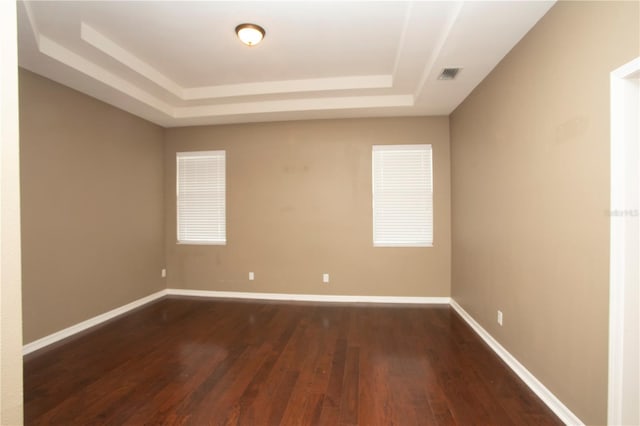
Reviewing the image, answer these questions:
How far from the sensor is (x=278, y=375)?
7.87 feet

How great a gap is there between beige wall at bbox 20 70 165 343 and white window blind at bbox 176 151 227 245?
1.31 ft

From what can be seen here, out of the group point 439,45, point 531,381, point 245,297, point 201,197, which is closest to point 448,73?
point 439,45

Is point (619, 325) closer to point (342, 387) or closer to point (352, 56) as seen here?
point (342, 387)

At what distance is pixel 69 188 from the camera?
321cm

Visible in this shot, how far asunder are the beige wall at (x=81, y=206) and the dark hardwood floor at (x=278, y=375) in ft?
1.59

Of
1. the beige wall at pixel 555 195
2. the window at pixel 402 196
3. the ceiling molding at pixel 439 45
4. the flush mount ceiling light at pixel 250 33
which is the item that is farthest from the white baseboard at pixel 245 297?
the flush mount ceiling light at pixel 250 33

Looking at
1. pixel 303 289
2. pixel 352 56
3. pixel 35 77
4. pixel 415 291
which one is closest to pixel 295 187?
pixel 303 289

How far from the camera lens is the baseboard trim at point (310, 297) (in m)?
4.17

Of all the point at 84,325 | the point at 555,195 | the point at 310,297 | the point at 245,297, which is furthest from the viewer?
the point at 245,297

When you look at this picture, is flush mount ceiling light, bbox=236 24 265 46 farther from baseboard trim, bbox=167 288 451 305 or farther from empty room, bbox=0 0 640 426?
baseboard trim, bbox=167 288 451 305

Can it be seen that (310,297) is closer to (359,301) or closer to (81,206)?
(359,301)

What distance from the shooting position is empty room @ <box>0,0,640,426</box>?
1660mm

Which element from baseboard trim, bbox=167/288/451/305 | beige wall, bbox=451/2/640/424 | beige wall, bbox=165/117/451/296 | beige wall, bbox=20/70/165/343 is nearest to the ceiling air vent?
beige wall, bbox=451/2/640/424

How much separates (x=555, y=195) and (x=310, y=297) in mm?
3328
